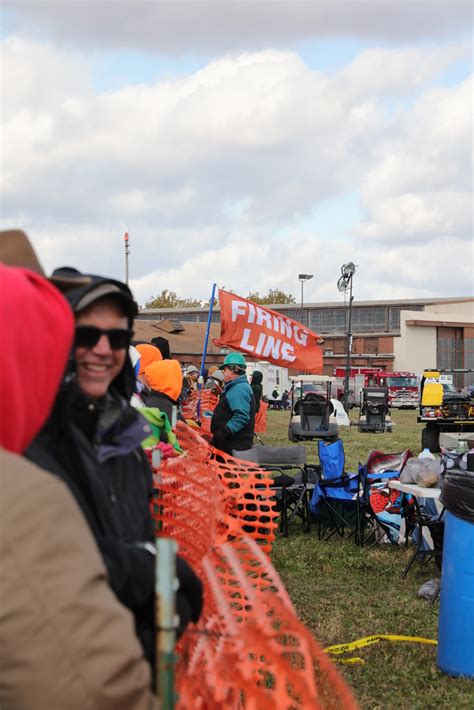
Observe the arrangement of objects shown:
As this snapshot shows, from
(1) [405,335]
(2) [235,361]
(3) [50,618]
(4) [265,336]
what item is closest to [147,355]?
(2) [235,361]

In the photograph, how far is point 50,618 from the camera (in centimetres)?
124

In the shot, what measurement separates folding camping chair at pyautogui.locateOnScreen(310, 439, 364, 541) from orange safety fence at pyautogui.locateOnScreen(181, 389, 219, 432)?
1.92 metres

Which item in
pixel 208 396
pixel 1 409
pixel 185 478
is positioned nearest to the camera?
pixel 1 409

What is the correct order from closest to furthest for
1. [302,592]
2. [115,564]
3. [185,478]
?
[115,564], [185,478], [302,592]

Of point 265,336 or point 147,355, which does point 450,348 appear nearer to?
point 265,336

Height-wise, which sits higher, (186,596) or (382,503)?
(186,596)

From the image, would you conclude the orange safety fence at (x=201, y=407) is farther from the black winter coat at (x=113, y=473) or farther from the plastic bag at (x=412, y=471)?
the black winter coat at (x=113, y=473)

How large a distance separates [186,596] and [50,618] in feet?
1.86

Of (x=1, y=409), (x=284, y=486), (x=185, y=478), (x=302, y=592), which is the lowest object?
(x=302, y=592)

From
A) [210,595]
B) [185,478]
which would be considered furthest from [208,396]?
[210,595]

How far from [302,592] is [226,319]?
4422 millimetres

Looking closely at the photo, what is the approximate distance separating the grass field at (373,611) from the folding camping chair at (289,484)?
17 centimetres

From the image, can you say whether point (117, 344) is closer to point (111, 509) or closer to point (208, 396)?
point (111, 509)

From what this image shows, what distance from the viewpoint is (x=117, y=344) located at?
7.11 ft
